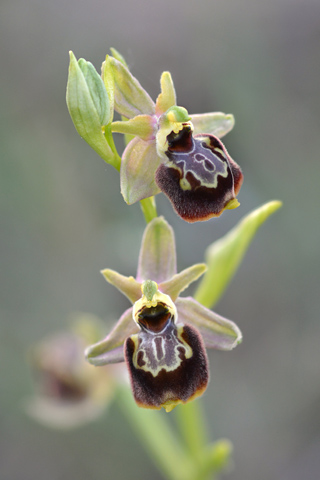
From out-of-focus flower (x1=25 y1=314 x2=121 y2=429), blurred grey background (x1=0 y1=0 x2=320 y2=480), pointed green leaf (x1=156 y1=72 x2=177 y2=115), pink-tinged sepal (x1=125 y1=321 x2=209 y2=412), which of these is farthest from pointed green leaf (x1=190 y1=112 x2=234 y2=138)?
blurred grey background (x1=0 y1=0 x2=320 y2=480)

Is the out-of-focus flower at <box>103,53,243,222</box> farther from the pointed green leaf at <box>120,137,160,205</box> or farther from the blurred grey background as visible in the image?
the blurred grey background

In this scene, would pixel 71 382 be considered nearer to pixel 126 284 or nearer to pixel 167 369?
pixel 126 284

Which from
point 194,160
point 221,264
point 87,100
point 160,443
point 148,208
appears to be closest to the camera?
point 87,100

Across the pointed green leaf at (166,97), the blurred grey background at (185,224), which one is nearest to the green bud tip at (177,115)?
the pointed green leaf at (166,97)

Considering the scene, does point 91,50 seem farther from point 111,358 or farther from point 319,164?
point 111,358

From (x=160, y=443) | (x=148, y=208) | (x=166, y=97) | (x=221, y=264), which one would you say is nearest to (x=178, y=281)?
(x=148, y=208)

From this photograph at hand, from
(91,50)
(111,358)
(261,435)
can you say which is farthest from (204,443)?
(91,50)
